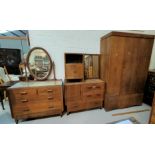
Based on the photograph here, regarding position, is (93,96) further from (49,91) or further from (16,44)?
(16,44)

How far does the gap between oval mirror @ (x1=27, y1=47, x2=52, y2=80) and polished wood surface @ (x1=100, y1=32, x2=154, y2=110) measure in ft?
4.34

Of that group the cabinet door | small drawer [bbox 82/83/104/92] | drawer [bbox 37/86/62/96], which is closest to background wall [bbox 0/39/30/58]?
drawer [bbox 37/86/62/96]

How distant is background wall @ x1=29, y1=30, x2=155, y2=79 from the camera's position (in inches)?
79.3

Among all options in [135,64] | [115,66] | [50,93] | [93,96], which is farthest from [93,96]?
[135,64]

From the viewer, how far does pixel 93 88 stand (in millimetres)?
2102

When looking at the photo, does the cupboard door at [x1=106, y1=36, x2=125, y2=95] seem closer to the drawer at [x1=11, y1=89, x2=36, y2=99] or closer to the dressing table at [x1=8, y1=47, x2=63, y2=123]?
the dressing table at [x1=8, y1=47, x2=63, y2=123]

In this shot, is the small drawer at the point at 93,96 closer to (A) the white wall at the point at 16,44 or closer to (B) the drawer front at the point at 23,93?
(B) the drawer front at the point at 23,93

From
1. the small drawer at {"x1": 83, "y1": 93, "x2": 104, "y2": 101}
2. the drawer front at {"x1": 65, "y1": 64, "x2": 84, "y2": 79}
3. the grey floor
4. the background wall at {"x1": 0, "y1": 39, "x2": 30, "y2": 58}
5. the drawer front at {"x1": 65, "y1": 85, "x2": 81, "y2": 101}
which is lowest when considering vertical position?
the grey floor

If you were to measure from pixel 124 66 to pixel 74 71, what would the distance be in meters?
1.13

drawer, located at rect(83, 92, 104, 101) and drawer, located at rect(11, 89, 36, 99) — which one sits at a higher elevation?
drawer, located at rect(11, 89, 36, 99)

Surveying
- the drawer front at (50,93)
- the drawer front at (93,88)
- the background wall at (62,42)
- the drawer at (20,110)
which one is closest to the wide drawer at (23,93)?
the drawer front at (50,93)

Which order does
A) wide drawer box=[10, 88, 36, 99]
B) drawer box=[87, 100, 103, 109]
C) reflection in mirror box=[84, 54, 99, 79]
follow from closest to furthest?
wide drawer box=[10, 88, 36, 99], drawer box=[87, 100, 103, 109], reflection in mirror box=[84, 54, 99, 79]
